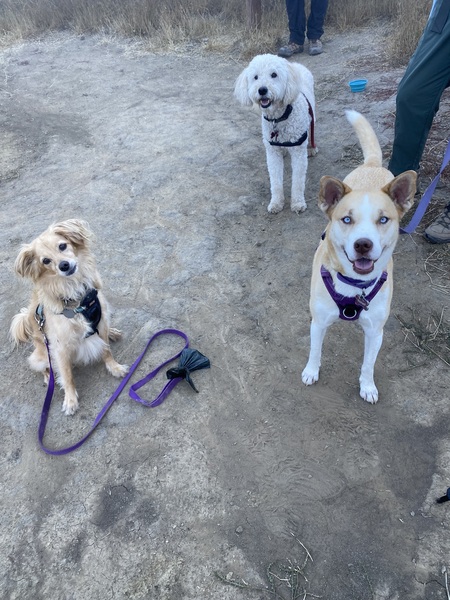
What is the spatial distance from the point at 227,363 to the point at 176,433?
2.00ft

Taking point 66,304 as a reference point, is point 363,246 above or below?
above

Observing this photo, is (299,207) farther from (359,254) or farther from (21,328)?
(21,328)

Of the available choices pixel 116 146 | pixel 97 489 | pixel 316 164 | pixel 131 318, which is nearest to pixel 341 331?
pixel 131 318

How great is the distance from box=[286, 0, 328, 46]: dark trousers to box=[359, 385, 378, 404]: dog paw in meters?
7.15

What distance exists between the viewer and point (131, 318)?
3340 millimetres

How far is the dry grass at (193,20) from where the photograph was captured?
7.27 meters

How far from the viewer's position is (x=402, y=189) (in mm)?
2008

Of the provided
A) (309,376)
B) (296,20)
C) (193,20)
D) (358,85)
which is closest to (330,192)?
(309,376)

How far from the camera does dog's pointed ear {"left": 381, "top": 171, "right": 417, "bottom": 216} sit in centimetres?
194

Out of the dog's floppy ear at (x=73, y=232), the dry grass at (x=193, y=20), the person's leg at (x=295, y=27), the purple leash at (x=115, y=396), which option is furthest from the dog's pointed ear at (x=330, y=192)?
the person's leg at (x=295, y=27)

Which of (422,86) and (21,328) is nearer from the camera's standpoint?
(422,86)

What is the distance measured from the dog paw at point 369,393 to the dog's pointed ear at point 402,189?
106 cm

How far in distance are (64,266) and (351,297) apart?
1.66 m

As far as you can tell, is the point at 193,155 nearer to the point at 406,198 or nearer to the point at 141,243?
the point at 141,243
